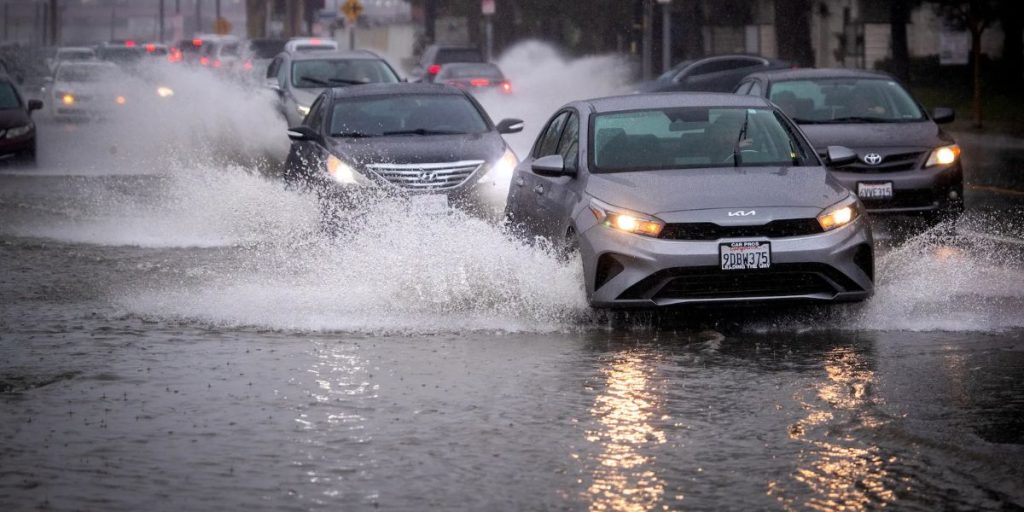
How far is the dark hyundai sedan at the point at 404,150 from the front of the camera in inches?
623

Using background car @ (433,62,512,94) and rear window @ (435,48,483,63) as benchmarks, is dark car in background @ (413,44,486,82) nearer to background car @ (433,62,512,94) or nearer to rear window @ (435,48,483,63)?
rear window @ (435,48,483,63)

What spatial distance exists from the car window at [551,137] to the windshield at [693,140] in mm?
778

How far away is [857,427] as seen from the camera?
7750 mm

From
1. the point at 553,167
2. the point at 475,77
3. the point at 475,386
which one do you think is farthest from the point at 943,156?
the point at 475,77

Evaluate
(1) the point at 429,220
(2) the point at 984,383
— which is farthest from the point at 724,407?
(1) the point at 429,220

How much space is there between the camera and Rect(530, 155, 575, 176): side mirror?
11.5m

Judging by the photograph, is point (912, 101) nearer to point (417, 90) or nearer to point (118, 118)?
point (417, 90)

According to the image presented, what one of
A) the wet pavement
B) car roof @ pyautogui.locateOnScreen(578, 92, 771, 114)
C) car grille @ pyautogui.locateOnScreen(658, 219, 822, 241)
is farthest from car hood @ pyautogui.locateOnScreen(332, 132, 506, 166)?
car grille @ pyautogui.locateOnScreen(658, 219, 822, 241)

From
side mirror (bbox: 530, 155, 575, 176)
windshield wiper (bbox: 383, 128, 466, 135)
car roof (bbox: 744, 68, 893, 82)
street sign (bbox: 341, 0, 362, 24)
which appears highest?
street sign (bbox: 341, 0, 362, 24)

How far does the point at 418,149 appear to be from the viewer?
16.2 metres

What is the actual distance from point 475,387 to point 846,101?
9369mm

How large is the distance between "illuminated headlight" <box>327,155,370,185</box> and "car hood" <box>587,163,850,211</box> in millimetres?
4940

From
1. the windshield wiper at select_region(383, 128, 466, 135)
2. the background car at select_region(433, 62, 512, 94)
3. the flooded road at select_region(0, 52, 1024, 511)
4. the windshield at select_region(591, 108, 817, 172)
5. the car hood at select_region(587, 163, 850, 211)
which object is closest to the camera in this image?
the flooded road at select_region(0, 52, 1024, 511)

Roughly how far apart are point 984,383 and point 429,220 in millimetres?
5156
